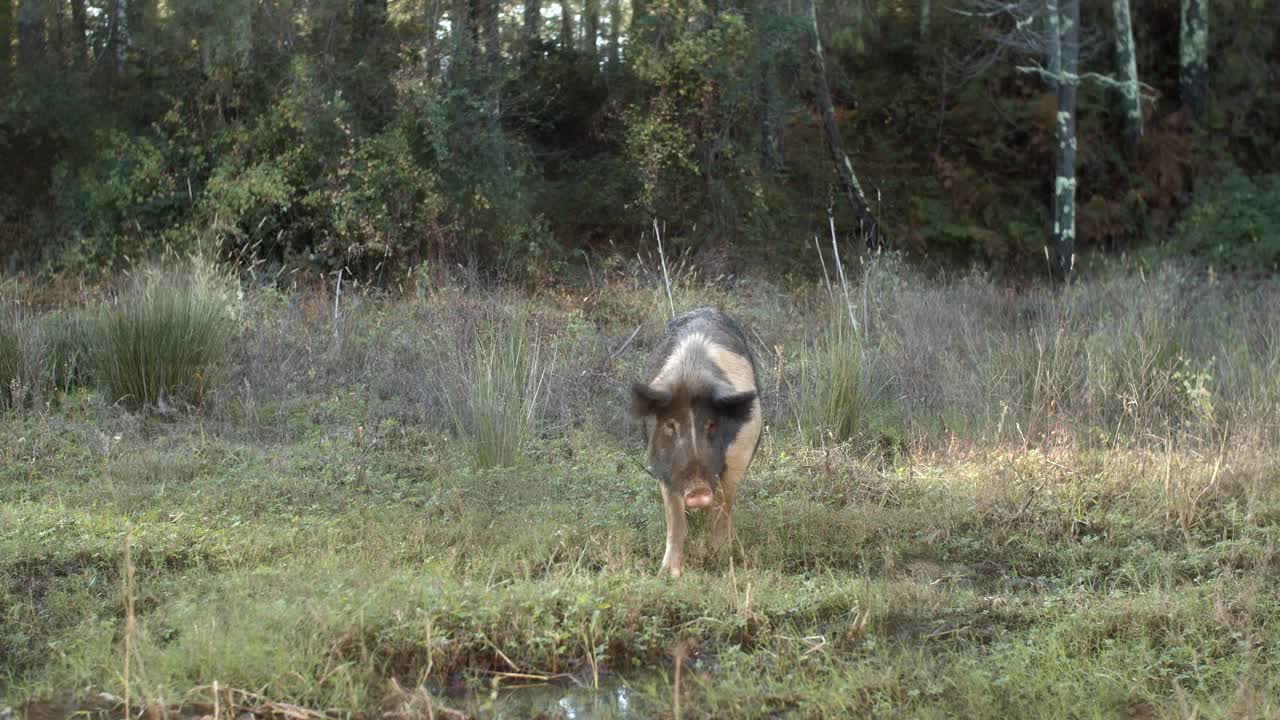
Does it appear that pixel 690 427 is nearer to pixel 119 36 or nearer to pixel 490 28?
pixel 490 28

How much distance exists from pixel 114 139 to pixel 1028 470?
50.5 feet

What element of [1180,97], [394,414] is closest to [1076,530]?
[394,414]

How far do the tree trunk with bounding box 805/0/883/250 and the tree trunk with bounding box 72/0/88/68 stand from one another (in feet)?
39.3

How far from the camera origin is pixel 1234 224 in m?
22.1

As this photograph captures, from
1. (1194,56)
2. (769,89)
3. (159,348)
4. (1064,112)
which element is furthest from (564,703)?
(1194,56)

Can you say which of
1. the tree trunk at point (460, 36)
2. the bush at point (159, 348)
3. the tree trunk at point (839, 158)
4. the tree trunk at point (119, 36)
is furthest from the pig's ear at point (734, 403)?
the tree trunk at point (119, 36)

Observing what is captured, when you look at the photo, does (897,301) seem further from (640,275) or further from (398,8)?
(398,8)

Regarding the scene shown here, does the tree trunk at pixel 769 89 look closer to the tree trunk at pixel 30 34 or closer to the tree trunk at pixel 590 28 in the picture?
the tree trunk at pixel 590 28

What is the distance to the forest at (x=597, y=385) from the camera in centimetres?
526

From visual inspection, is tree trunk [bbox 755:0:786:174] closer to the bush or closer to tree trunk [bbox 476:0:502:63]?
tree trunk [bbox 476:0:502:63]

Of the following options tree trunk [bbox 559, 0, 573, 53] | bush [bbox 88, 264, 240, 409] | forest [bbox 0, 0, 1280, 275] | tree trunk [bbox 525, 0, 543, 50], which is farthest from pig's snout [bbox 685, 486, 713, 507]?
tree trunk [bbox 559, 0, 573, 53]

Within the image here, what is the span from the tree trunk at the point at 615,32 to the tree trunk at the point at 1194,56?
11564 mm

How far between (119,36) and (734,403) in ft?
54.8

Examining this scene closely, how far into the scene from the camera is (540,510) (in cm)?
757
